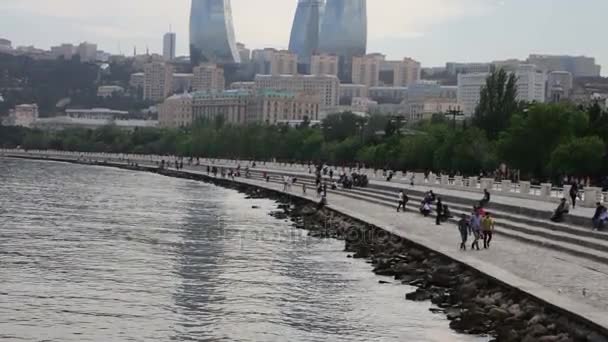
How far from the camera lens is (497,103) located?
2648 inches

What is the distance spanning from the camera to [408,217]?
38062mm

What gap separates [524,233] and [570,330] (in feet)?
42.9

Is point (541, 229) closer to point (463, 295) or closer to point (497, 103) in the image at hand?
point (463, 295)

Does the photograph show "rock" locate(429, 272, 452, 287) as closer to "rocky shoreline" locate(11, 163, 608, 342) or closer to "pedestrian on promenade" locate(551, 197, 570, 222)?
"rocky shoreline" locate(11, 163, 608, 342)

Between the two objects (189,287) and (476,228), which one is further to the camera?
(476,228)

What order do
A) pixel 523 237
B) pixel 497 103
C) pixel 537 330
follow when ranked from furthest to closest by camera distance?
pixel 497 103, pixel 523 237, pixel 537 330

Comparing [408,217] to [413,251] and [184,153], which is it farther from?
[184,153]

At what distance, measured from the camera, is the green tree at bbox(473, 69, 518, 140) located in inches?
2591

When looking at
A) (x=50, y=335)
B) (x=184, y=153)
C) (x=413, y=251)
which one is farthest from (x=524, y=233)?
(x=184, y=153)

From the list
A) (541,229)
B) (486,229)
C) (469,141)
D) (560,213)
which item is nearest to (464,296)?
(486,229)

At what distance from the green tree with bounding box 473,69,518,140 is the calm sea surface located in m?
26.4

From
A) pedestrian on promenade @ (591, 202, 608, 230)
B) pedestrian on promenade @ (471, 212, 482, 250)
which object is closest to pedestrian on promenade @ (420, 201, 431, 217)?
pedestrian on promenade @ (471, 212, 482, 250)

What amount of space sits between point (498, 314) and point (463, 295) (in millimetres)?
2298

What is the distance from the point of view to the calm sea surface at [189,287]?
19.2 meters
